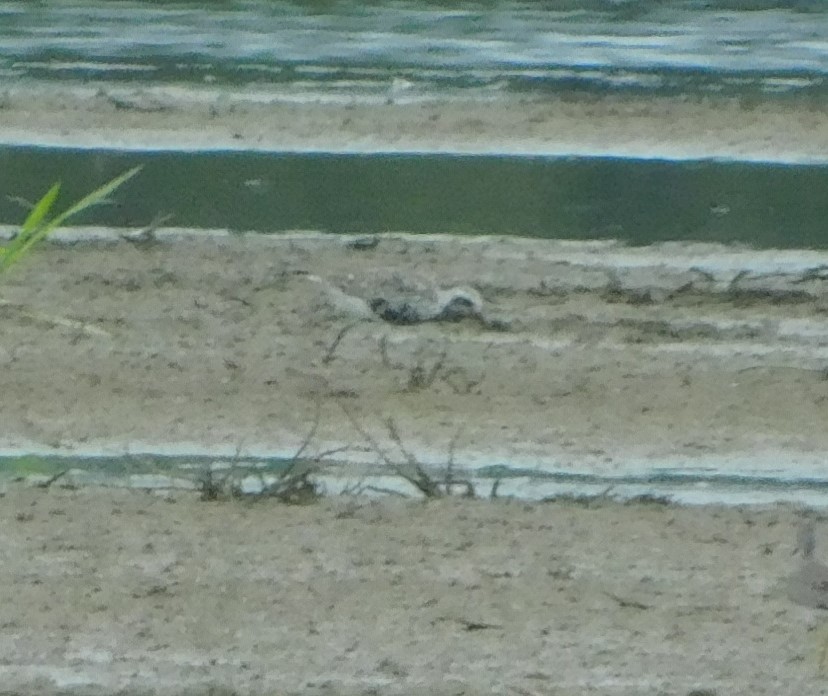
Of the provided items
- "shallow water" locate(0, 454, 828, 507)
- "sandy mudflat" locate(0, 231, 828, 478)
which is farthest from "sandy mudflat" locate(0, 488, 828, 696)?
"sandy mudflat" locate(0, 231, 828, 478)

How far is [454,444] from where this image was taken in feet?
18.0

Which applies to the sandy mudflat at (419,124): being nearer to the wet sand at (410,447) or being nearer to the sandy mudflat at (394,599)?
the wet sand at (410,447)

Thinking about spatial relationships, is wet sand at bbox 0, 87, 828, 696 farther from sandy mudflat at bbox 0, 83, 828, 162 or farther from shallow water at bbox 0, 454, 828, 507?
sandy mudflat at bbox 0, 83, 828, 162

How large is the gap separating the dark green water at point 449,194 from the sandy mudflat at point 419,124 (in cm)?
27

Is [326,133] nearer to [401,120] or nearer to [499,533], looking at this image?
[401,120]

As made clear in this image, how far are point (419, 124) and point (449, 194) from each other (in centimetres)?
158

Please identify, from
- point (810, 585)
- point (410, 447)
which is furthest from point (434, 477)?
point (810, 585)

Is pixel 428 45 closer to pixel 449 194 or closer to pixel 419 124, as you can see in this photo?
pixel 419 124

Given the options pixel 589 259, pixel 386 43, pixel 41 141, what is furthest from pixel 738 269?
pixel 386 43

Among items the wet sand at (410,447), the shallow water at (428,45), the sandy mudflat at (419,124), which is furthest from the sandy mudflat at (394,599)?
the shallow water at (428,45)

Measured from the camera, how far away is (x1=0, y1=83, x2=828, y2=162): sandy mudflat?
31.8ft

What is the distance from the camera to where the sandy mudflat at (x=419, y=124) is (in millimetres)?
9680

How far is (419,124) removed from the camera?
10094 mm

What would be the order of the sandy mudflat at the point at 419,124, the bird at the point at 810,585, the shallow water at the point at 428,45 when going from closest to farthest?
the bird at the point at 810,585 < the sandy mudflat at the point at 419,124 < the shallow water at the point at 428,45
